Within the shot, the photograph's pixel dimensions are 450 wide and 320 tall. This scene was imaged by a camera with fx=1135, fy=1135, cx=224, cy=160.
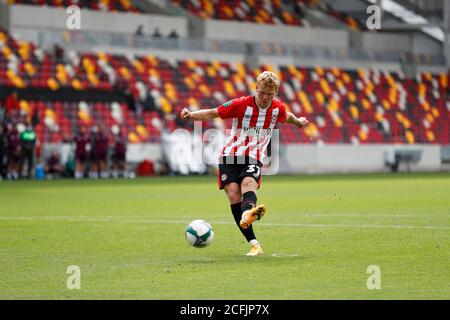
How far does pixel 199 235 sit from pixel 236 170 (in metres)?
0.84

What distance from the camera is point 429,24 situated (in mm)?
54312

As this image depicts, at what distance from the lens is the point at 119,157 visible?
1518 inches

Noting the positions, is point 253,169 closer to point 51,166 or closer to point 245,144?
point 245,144

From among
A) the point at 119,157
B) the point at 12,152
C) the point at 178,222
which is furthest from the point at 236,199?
the point at 119,157

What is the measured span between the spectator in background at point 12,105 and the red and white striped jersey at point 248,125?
26349 mm

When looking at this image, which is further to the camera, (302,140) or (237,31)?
(237,31)

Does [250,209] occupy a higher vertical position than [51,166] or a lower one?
higher

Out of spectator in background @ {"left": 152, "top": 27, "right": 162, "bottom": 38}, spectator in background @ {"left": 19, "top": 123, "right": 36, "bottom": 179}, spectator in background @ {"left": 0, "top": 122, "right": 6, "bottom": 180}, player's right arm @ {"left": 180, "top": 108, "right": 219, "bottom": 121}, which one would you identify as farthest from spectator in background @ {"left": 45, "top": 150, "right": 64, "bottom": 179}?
player's right arm @ {"left": 180, "top": 108, "right": 219, "bottom": 121}

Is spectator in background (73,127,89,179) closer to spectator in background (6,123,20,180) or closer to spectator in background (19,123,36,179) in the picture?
spectator in background (19,123,36,179)

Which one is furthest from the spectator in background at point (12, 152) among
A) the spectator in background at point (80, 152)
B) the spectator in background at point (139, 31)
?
the spectator in background at point (139, 31)

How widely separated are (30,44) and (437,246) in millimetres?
30767

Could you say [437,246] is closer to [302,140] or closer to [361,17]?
[302,140]
